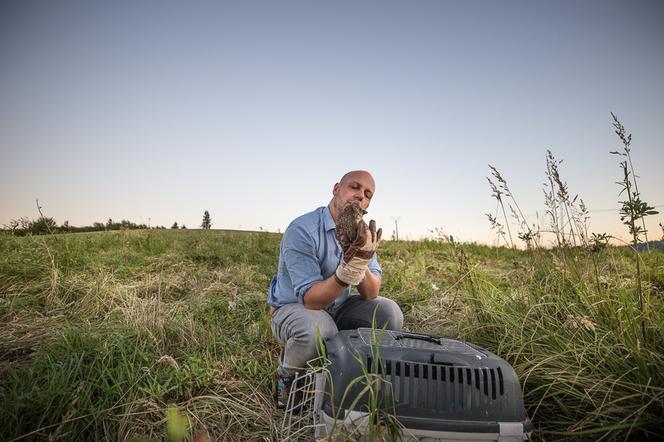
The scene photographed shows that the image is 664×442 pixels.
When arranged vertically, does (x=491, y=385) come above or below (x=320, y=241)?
below

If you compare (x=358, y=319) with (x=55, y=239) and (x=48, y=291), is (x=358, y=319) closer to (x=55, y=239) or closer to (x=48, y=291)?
(x=48, y=291)

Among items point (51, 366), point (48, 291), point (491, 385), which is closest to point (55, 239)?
point (48, 291)

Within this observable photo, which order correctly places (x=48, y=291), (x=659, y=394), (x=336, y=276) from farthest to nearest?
1. (x=48, y=291)
2. (x=336, y=276)
3. (x=659, y=394)

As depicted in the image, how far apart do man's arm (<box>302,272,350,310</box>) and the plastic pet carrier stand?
1.96 feet

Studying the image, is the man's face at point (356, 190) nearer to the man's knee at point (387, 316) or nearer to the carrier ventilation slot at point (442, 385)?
the man's knee at point (387, 316)

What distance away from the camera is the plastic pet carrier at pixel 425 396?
1418 mm

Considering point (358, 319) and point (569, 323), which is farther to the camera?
point (358, 319)

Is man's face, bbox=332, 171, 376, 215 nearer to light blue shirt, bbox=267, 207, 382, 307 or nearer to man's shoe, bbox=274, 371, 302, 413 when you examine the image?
light blue shirt, bbox=267, 207, 382, 307

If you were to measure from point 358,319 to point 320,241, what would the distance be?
24.0 inches

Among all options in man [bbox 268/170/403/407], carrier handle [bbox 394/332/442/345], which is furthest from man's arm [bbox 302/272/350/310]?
carrier handle [bbox 394/332/442/345]

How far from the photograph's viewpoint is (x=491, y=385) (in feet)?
4.76

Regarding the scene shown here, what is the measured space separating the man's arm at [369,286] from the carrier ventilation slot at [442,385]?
990 millimetres

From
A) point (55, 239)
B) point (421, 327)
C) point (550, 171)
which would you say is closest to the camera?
point (550, 171)

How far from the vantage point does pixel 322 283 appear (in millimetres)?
2158
